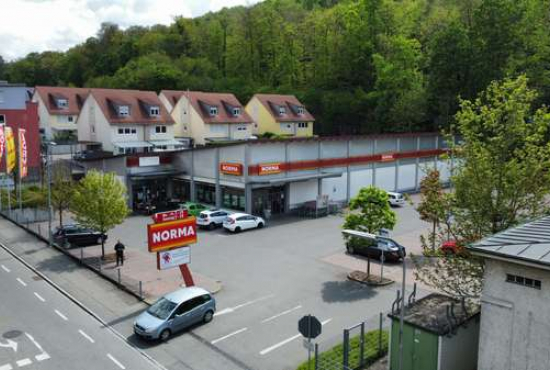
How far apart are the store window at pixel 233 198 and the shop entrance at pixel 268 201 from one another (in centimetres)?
102

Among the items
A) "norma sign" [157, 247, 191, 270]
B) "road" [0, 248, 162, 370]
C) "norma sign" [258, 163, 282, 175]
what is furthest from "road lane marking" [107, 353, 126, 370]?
"norma sign" [258, 163, 282, 175]

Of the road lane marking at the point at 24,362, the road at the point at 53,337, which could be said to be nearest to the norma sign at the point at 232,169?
the road at the point at 53,337

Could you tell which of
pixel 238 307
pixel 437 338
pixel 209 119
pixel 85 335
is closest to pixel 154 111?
pixel 209 119

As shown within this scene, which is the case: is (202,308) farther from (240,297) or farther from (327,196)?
(327,196)

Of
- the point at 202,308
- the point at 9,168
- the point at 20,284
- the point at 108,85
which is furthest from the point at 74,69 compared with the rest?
the point at 202,308

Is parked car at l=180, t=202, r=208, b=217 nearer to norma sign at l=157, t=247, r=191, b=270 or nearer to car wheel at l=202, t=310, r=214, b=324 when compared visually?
norma sign at l=157, t=247, r=191, b=270

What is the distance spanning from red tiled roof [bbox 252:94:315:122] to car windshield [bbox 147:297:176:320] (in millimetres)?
51385

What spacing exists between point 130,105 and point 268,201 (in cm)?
2533

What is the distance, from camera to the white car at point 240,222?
107ft

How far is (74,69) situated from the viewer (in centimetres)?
11638

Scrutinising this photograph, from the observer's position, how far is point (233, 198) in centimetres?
3853

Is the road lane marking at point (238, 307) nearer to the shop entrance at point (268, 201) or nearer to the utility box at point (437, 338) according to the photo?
the utility box at point (437, 338)

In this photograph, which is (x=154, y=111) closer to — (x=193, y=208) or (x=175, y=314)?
(x=193, y=208)

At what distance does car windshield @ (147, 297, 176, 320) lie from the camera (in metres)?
17.4
